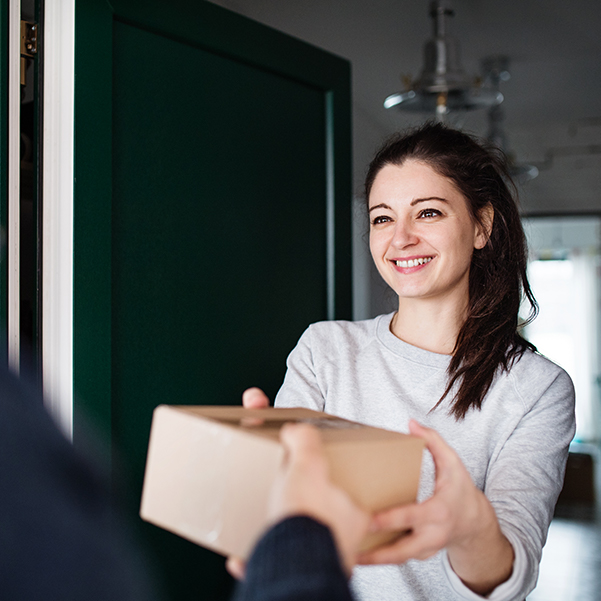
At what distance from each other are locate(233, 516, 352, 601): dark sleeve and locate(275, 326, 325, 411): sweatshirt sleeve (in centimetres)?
74

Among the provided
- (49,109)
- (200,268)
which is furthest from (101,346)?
(49,109)

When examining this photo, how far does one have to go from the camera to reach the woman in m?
1.16

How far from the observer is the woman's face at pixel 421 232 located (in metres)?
1.30

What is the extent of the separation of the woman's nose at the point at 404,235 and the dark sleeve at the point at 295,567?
85 cm

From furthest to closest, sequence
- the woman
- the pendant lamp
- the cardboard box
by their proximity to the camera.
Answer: the pendant lamp < the woman < the cardboard box

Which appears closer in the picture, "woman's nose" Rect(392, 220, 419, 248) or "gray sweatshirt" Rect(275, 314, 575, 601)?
"gray sweatshirt" Rect(275, 314, 575, 601)

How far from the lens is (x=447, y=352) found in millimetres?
1354

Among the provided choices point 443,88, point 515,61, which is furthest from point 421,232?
point 515,61

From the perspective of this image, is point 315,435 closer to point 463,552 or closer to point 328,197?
point 463,552

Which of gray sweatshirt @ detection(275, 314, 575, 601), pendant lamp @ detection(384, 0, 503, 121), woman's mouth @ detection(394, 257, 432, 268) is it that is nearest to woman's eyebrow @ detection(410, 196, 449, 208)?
woman's mouth @ detection(394, 257, 432, 268)

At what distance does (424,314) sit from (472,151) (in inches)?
14.6

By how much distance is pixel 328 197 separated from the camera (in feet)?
6.24

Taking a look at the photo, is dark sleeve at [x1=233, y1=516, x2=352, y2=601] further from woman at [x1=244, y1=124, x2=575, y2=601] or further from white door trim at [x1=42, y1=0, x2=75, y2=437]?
white door trim at [x1=42, y1=0, x2=75, y2=437]

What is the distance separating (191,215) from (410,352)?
2.02ft
